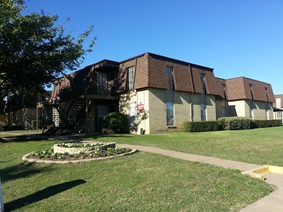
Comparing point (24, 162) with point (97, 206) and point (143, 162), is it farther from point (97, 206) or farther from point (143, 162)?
point (97, 206)

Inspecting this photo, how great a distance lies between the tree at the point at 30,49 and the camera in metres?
16.1

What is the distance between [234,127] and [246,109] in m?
9.30

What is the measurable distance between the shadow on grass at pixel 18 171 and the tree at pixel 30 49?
9.30 metres

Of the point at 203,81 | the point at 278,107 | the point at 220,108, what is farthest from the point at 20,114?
the point at 278,107

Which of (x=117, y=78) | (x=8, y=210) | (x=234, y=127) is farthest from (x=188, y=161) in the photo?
(x=234, y=127)

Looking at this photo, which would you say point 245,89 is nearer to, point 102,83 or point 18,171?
→ point 102,83

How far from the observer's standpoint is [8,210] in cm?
547

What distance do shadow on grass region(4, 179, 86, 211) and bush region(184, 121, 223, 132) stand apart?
1720cm

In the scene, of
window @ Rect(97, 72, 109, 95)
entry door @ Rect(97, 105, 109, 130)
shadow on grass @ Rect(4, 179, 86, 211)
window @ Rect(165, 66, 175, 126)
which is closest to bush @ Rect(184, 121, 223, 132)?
window @ Rect(165, 66, 175, 126)

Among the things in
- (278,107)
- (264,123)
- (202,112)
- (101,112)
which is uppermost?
(278,107)

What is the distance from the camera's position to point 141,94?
71.5 ft

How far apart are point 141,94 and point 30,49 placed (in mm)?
8662

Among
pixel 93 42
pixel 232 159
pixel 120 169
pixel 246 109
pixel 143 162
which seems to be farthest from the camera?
pixel 246 109

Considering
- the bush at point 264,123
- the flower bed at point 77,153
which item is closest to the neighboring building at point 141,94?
the bush at point 264,123
